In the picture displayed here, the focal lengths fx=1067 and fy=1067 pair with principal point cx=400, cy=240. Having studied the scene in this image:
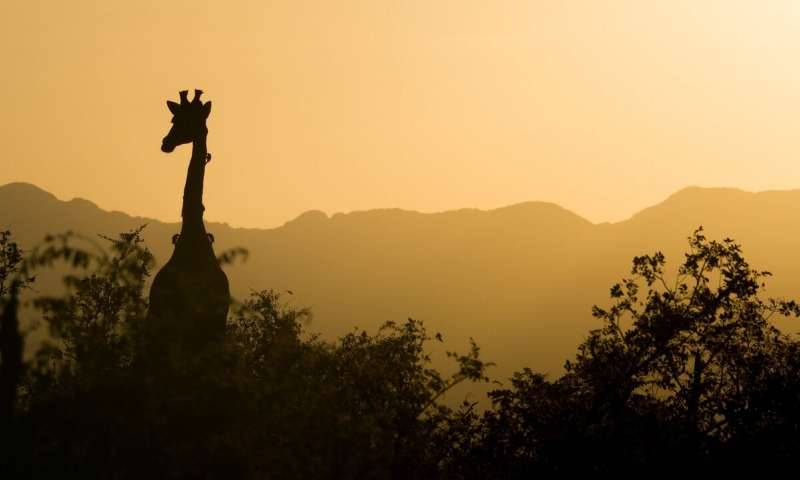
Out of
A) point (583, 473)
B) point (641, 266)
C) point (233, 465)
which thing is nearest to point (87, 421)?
point (233, 465)

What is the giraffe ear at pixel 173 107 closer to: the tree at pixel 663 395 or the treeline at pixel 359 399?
the treeline at pixel 359 399

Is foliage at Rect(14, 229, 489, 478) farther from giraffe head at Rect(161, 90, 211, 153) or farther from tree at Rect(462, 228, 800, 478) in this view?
tree at Rect(462, 228, 800, 478)

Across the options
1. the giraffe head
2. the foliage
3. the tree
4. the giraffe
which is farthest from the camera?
the tree

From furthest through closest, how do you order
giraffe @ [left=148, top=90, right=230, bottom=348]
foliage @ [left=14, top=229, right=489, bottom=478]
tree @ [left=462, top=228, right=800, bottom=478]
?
tree @ [left=462, top=228, right=800, bottom=478] < giraffe @ [left=148, top=90, right=230, bottom=348] < foliage @ [left=14, top=229, right=489, bottom=478]

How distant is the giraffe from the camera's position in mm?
17375

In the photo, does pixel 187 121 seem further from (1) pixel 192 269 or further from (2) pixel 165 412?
(2) pixel 165 412

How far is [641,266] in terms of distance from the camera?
34.1 meters

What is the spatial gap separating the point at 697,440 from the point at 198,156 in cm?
1438

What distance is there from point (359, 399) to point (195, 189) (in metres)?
5.63

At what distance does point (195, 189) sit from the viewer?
886 inches

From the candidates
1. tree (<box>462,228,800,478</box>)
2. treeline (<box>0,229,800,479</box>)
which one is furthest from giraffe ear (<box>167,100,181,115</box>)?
tree (<box>462,228,800,478</box>)

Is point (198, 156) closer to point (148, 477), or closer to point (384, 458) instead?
point (384, 458)

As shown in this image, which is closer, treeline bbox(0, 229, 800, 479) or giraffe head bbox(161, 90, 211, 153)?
treeline bbox(0, 229, 800, 479)

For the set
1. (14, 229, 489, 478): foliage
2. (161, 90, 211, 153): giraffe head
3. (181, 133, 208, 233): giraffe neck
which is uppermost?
(161, 90, 211, 153): giraffe head
